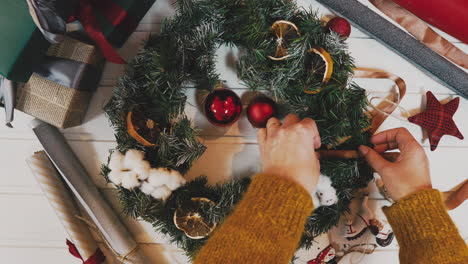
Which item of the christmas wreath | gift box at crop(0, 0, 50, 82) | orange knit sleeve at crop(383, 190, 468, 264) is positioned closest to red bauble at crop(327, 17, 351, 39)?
the christmas wreath

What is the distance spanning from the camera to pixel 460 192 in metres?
1.04

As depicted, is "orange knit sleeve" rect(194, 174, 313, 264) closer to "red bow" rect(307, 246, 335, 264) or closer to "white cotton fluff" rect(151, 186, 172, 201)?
"white cotton fluff" rect(151, 186, 172, 201)

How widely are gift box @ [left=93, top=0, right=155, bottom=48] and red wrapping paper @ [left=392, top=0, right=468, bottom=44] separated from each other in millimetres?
821

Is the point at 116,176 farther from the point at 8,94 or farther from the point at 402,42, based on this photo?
the point at 402,42

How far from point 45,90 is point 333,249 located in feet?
3.31

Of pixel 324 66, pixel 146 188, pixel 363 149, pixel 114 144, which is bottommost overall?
pixel 114 144

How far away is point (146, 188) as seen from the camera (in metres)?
0.85

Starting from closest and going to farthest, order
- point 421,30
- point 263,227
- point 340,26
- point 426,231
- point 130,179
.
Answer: point 263,227, point 426,231, point 130,179, point 340,26, point 421,30

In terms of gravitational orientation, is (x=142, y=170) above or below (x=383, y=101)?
→ below

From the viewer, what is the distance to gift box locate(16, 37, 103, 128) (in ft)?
3.02

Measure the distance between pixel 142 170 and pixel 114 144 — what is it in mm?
292

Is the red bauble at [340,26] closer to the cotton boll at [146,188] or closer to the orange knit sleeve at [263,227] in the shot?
the orange knit sleeve at [263,227]

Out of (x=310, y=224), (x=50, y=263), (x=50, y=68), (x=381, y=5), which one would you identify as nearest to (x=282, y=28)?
(x=381, y=5)

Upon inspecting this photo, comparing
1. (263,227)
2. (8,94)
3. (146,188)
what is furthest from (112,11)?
(263,227)
